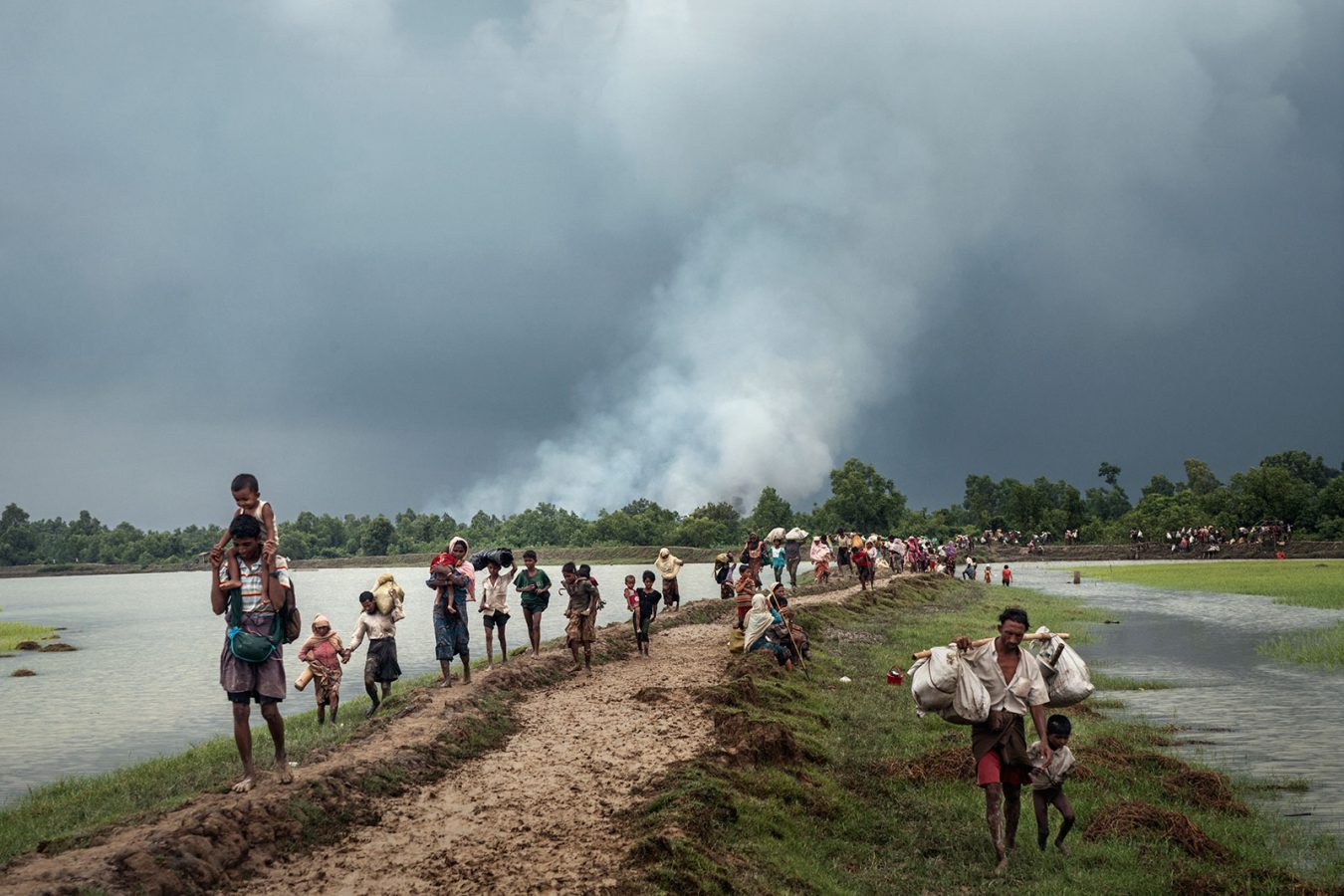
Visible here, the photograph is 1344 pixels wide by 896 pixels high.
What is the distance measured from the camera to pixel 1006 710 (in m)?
8.46

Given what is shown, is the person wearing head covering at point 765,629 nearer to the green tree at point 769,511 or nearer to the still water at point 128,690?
the still water at point 128,690

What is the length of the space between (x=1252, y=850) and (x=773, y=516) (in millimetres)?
158428

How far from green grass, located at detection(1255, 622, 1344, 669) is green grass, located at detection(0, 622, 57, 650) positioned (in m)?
44.6

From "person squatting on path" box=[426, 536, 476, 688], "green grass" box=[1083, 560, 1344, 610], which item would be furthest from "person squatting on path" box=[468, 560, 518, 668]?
"green grass" box=[1083, 560, 1344, 610]

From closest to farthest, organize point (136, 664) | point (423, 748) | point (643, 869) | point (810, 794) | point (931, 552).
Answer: point (643, 869), point (810, 794), point (423, 748), point (136, 664), point (931, 552)

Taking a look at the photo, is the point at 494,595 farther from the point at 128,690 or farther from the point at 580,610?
the point at 128,690

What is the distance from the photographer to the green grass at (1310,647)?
22.7 meters

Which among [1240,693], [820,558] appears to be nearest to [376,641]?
[1240,693]

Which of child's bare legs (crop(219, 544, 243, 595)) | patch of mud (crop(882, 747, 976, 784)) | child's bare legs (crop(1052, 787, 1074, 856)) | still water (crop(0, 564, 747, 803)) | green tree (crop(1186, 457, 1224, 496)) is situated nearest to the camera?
child's bare legs (crop(1052, 787, 1074, 856))

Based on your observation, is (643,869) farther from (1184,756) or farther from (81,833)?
(1184,756)

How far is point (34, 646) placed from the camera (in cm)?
3900

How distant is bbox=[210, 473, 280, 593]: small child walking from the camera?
916 cm

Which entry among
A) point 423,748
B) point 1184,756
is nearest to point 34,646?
point 423,748

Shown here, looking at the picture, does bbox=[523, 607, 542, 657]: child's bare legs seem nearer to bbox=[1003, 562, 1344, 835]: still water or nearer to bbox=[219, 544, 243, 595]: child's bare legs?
bbox=[219, 544, 243, 595]: child's bare legs
